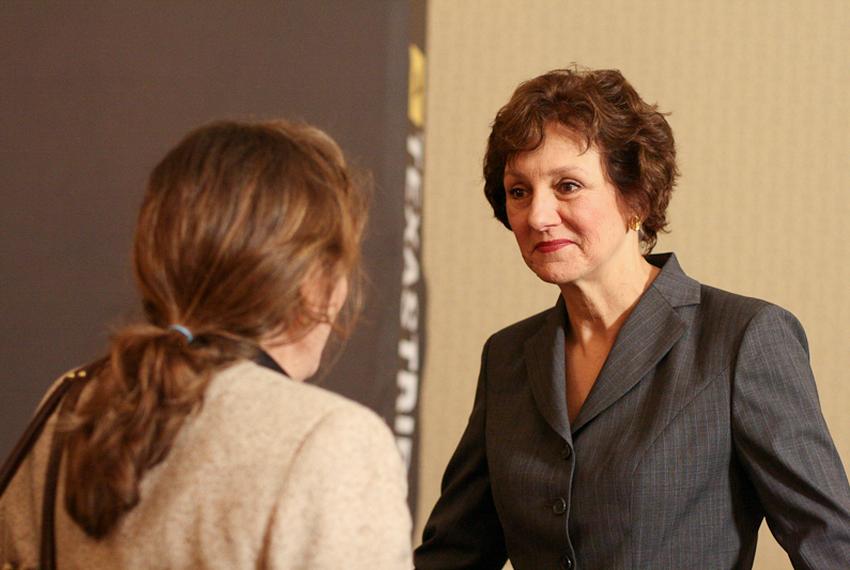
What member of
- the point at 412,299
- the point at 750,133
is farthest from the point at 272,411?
the point at 750,133

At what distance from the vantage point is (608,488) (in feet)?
5.80

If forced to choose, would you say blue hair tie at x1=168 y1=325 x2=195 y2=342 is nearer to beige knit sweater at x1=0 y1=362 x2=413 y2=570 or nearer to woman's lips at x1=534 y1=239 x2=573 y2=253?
beige knit sweater at x1=0 y1=362 x2=413 y2=570

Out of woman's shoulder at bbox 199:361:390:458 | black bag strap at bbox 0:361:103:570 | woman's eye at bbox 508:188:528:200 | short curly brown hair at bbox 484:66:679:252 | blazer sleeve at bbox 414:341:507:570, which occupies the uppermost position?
short curly brown hair at bbox 484:66:679:252

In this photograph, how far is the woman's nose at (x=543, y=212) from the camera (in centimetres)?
193

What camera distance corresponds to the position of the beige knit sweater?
1.03 metres

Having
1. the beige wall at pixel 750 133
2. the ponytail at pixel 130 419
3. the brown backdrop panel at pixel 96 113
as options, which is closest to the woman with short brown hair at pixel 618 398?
the beige wall at pixel 750 133

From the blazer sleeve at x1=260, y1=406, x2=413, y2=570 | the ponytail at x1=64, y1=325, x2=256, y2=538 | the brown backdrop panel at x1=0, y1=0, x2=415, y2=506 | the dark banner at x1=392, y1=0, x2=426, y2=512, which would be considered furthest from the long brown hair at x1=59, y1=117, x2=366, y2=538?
the brown backdrop panel at x1=0, y1=0, x2=415, y2=506

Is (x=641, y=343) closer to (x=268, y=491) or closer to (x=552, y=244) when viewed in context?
(x=552, y=244)

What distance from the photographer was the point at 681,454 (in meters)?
1.74

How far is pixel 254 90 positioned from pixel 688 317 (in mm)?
1645

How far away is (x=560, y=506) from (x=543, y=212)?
518 mm

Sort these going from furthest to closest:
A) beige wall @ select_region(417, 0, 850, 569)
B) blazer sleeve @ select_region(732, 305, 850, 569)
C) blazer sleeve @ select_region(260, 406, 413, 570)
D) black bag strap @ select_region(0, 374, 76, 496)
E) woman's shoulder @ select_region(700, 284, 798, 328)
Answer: beige wall @ select_region(417, 0, 850, 569) < woman's shoulder @ select_region(700, 284, 798, 328) < blazer sleeve @ select_region(732, 305, 850, 569) < black bag strap @ select_region(0, 374, 76, 496) < blazer sleeve @ select_region(260, 406, 413, 570)

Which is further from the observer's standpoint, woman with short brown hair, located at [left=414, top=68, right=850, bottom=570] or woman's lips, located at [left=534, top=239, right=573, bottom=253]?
woman's lips, located at [left=534, top=239, right=573, bottom=253]

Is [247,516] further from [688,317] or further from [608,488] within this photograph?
[688,317]
